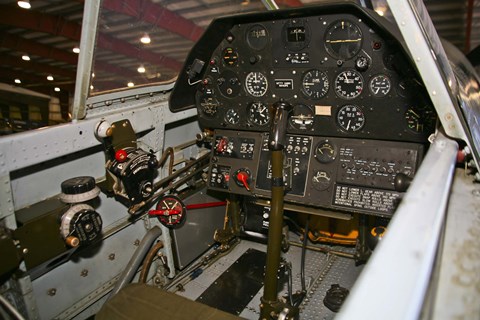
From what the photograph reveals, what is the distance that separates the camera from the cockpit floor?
7.77 feet

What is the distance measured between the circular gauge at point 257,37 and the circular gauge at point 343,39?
0.46m

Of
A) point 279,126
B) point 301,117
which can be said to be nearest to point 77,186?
point 279,126

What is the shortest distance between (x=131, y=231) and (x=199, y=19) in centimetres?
193

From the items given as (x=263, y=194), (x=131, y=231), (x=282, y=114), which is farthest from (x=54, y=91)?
(x=263, y=194)

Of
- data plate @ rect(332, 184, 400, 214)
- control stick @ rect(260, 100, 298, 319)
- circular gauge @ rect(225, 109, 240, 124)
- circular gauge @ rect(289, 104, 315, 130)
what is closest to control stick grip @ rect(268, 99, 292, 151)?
control stick @ rect(260, 100, 298, 319)

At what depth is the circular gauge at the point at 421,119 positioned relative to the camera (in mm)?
2068

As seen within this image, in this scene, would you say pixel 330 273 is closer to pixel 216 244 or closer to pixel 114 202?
pixel 216 244

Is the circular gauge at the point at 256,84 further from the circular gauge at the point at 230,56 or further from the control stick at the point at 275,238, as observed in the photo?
the control stick at the point at 275,238

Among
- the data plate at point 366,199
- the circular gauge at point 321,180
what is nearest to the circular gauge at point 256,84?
the circular gauge at point 321,180

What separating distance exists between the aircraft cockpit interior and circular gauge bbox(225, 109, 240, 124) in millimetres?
12

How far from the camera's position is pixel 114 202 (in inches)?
88.4

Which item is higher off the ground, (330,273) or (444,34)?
(444,34)

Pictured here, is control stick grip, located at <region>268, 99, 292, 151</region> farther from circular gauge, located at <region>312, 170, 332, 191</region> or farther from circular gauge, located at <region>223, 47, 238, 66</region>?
circular gauge, located at <region>223, 47, 238, 66</region>

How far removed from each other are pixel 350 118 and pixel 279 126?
563mm
